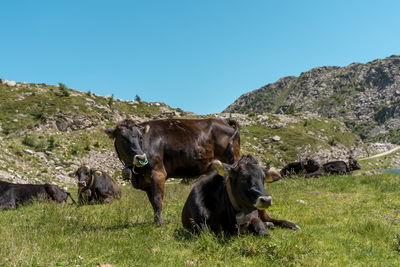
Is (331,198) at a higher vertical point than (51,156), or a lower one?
lower

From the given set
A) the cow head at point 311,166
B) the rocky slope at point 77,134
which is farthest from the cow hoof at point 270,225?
the cow head at point 311,166

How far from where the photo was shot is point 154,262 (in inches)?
170

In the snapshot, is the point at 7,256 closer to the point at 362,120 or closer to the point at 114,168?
the point at 114,168

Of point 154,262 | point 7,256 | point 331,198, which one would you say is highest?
point 7,256

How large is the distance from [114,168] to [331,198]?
24617 millimetres

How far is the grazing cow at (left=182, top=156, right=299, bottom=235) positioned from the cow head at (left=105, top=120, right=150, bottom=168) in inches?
53.4

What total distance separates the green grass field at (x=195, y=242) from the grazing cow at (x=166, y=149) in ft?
3.27

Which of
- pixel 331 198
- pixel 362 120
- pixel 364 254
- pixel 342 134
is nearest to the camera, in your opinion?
pixel 364 254

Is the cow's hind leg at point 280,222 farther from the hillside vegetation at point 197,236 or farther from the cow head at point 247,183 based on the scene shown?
the cow head at point 247,183

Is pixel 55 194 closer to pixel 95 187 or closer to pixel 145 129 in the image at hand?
pixel 95 187

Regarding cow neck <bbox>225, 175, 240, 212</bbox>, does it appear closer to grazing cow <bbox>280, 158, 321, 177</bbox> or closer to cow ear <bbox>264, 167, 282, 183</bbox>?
cow ear <bbox>264, 167, 282, 183</bbox>

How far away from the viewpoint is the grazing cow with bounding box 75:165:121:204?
40.1 feet

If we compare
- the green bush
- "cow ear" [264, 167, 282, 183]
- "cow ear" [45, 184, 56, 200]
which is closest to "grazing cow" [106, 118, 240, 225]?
"cow ear" [264, 167, 282, 183]

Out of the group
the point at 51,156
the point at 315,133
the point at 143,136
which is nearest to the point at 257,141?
the point at 315,133
